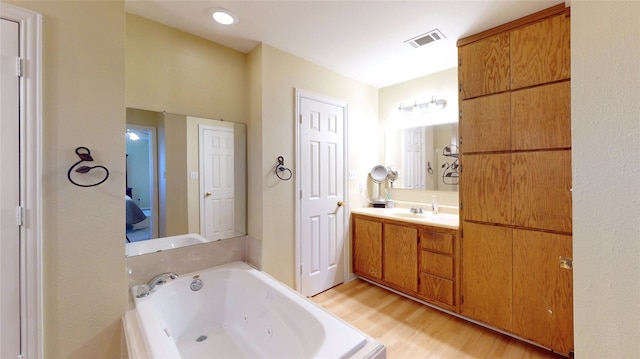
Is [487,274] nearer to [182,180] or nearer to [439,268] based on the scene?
[439,268]

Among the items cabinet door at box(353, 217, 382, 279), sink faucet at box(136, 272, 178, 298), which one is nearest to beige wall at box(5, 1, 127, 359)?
sink faucet at box(136, 272, 178, 298)

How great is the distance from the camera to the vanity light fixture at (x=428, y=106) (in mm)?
2656

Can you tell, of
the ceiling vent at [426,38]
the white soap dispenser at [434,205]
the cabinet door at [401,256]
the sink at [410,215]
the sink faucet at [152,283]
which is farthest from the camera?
the white soap dispenser at [434,205]

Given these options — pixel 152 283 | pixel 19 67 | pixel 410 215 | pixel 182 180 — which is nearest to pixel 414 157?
pixel 410 215

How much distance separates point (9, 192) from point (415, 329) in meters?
2.64

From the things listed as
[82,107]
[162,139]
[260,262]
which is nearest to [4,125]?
[82,107]

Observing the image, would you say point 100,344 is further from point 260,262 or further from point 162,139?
point 162,139

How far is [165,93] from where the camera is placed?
1.86 m

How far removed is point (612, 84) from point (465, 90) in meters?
1.53

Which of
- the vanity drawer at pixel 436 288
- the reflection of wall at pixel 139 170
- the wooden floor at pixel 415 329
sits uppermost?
the reflection of wall at pixel 139 170

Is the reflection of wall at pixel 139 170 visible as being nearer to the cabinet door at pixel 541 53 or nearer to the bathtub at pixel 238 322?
the bathtub at pixel 238 322

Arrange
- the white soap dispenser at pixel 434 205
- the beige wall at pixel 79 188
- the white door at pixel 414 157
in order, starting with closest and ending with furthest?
the beige wall at pixel 79 188, the white soap dispenser at pixel 434 205, the white door at pixel 414 157

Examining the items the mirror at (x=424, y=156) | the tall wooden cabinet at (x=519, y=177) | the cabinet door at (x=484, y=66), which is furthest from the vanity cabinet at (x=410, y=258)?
the cabinet door at (x=484, y=66)

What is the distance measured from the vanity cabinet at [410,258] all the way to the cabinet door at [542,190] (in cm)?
52
